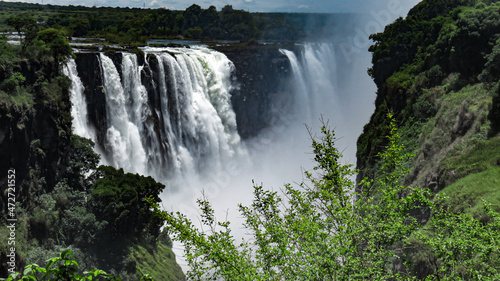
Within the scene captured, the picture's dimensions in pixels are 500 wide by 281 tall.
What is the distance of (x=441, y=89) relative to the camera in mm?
32094

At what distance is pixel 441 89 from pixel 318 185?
76.8 ft

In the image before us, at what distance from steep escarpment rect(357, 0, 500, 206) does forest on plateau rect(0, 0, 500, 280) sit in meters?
0.09

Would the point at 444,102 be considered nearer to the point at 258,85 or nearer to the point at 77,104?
the point at 77,104

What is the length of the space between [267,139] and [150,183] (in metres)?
28.4

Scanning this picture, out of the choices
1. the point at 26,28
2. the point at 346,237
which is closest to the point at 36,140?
the point at 26,28

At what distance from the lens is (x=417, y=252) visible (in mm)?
16422

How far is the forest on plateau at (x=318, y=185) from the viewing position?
1055 cm

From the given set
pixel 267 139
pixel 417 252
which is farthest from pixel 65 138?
pixel 267 139

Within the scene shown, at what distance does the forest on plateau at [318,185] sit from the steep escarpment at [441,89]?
95 mm

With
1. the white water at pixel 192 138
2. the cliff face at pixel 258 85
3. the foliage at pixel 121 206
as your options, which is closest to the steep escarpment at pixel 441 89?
the white water at pixel 192 138

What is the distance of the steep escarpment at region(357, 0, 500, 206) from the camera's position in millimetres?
22531

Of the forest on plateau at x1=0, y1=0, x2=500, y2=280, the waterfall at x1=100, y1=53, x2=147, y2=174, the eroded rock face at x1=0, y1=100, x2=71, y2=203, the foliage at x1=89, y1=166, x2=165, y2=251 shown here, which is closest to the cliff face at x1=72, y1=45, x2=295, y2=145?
the waterfall at x1=100, y1=53, x2=147, y2=174

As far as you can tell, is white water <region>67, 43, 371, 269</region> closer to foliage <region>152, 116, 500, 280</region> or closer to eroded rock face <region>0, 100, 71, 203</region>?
eroded rock face <region>0, 100, 71, 203</region>

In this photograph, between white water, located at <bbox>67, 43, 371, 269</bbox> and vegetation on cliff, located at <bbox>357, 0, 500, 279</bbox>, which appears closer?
vegetation on cliff, located at <bbox>357, 0, 500, 279</bbox>
